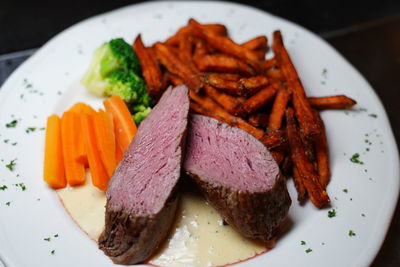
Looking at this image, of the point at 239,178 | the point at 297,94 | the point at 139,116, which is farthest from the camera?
the point at 139,116

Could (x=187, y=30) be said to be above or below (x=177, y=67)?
above

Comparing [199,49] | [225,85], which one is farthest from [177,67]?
[225,85]

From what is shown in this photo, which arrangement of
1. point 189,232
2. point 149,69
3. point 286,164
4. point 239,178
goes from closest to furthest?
point 239,178 → point 189,232 → point 286,164 → point 149,69

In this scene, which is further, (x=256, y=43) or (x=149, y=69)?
(x=256, y=43)

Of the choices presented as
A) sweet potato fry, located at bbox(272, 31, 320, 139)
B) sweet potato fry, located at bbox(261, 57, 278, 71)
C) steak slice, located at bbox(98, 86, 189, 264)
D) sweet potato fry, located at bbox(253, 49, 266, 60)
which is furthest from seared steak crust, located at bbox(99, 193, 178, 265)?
sweet potato fry, located at bbox(253, 49, 266, 60)

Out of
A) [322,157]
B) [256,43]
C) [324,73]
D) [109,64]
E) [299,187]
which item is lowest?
[299,187]

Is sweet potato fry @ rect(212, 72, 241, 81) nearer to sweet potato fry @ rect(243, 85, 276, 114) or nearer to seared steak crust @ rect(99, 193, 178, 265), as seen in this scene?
sweet potato fry @ rect(243, 85, 276, 114)

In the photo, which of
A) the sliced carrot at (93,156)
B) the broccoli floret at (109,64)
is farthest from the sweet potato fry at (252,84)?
the sliced carrot at (93,156)

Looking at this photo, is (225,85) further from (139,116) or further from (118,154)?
(118,154)
